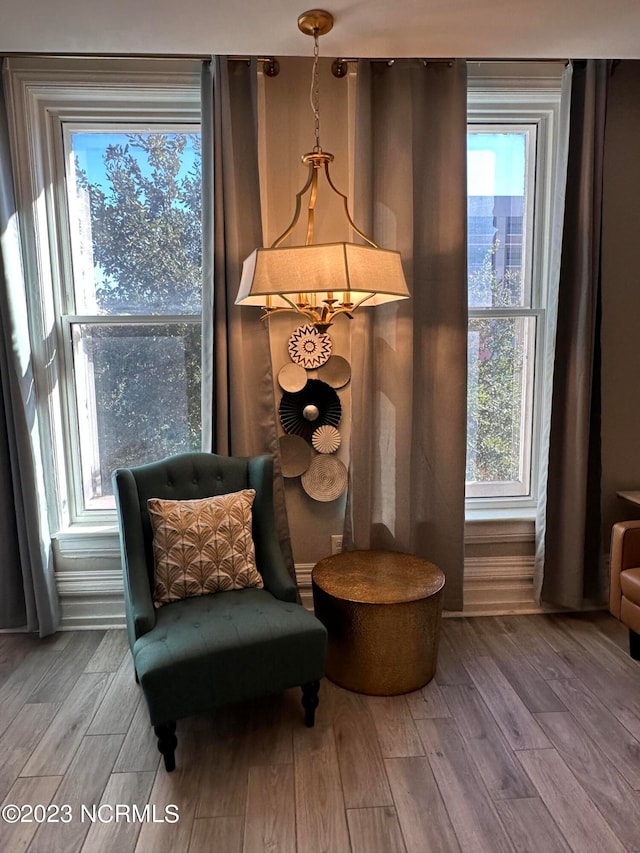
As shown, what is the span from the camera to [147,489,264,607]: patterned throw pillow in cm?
216

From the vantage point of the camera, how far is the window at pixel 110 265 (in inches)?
101

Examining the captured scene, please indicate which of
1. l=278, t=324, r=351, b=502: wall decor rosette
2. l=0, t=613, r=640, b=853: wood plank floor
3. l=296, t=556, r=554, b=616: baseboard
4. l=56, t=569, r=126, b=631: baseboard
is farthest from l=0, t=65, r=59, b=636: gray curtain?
l=296, t=556, r=554, b=616: baseboard

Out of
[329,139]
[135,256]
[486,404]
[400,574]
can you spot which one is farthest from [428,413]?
[135,256]

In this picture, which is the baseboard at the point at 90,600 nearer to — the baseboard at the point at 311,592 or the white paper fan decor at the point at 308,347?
the baseboard at the point at 311,592

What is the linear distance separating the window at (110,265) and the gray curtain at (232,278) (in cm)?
24

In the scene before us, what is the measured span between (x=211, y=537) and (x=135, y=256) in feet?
4.78

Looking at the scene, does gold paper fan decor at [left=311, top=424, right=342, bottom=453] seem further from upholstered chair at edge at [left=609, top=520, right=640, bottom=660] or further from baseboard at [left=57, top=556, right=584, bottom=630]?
upholstered chair at edge at [left=609, top=520, right=640, bottom=660]

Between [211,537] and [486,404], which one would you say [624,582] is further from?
[211,537]

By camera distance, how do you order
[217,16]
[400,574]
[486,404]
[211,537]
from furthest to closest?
[486,404], [400,574], [211,537], [217,16]

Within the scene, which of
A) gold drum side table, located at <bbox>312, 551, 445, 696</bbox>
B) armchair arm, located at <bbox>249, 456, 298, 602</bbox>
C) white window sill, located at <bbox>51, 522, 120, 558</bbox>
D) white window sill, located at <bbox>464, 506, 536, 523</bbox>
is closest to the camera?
gold drum side table, located at <bbox>312, 551, 445, 696</bbox>

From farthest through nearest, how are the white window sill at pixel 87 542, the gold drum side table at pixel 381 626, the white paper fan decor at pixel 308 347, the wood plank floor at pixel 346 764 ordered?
1. the white window sill at pixel 87 542
2. the white paper fan decor at pixel 308 347
3. the gold drum side table at pixel 381 626
4. the wood plank floor at pixel 346 764

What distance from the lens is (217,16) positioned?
1906mm

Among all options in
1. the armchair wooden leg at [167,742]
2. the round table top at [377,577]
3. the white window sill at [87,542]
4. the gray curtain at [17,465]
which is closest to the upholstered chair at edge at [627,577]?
the round table top at [377,577]

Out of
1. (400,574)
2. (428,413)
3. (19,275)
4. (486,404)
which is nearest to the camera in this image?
(400,574)
